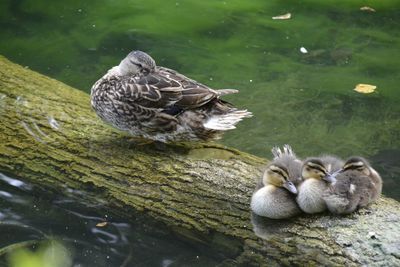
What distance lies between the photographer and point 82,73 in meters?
6.18

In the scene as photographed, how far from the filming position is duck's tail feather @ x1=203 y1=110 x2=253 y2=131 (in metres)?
3.79

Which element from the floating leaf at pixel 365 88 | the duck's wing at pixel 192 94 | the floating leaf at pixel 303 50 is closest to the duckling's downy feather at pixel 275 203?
the duck's wing at pixel 192 94

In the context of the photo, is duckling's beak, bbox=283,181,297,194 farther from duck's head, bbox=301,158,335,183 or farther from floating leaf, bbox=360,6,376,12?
floating leaf, bbox=360,6,376,12

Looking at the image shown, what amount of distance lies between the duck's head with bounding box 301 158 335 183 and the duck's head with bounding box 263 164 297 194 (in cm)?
9

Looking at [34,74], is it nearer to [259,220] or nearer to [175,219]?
[175,219]

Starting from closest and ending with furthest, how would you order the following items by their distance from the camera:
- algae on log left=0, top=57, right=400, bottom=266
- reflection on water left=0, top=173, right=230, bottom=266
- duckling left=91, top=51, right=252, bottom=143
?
algae on log left=0, top=57, right=400, bottom=266 < reflection on water left=0, top=173, right=230, bottom=266 < duckling left=91, top=51, right=252, bottom=143

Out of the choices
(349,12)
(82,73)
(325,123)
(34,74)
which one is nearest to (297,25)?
(349,12)

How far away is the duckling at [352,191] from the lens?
9.78 ft

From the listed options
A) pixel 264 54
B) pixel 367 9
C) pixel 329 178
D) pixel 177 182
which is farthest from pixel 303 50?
pixel 329 178

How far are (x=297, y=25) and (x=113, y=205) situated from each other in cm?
414

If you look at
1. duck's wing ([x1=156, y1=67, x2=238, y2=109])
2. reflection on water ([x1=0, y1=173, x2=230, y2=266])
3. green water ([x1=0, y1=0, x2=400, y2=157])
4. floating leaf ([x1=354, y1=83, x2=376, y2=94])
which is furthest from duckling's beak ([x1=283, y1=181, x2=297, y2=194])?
floating leaf ([x1=354, y1=83, x2=376, y2=94])

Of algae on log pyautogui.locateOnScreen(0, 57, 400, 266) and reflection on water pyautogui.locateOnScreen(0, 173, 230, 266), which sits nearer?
algae on log pyautogui.locateOnScreen(0, 57, 400, 266)

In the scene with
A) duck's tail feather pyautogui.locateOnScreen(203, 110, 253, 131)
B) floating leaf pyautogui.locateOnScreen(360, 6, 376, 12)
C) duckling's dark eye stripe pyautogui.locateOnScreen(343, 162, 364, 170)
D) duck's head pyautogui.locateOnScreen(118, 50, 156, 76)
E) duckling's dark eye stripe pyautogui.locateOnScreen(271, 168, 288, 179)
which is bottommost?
floating leaf pyautogui.locateOnScreen(360, 6, 376, 12)

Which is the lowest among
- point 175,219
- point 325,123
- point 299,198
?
point 325,123
